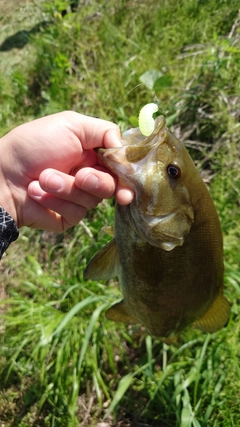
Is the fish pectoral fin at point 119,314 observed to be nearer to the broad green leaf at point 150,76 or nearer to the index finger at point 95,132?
the index finger at point 95,132

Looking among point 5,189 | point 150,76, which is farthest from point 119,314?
point 150,76

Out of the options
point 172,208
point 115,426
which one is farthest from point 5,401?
point 172,208

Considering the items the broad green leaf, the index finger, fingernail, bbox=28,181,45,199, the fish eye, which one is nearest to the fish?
the fish eye

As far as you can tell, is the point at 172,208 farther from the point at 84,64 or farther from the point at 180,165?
the point at 84,64

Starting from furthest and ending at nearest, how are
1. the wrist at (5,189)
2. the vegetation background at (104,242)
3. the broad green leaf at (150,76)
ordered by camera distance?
the broad green leaf at (150,76) → the vegetation background at (104,242) → the wrist at (5,189)

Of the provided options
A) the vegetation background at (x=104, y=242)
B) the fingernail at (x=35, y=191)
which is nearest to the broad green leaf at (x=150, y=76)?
the vegetation background at (x=104, y=242)

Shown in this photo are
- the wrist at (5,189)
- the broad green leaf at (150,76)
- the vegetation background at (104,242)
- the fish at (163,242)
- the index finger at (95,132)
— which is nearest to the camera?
the fish at (163,242)

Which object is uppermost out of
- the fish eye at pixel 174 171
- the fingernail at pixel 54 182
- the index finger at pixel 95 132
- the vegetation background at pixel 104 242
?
the index finger at pixel 95 132

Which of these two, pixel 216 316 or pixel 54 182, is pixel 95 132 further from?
pixel 216 316
